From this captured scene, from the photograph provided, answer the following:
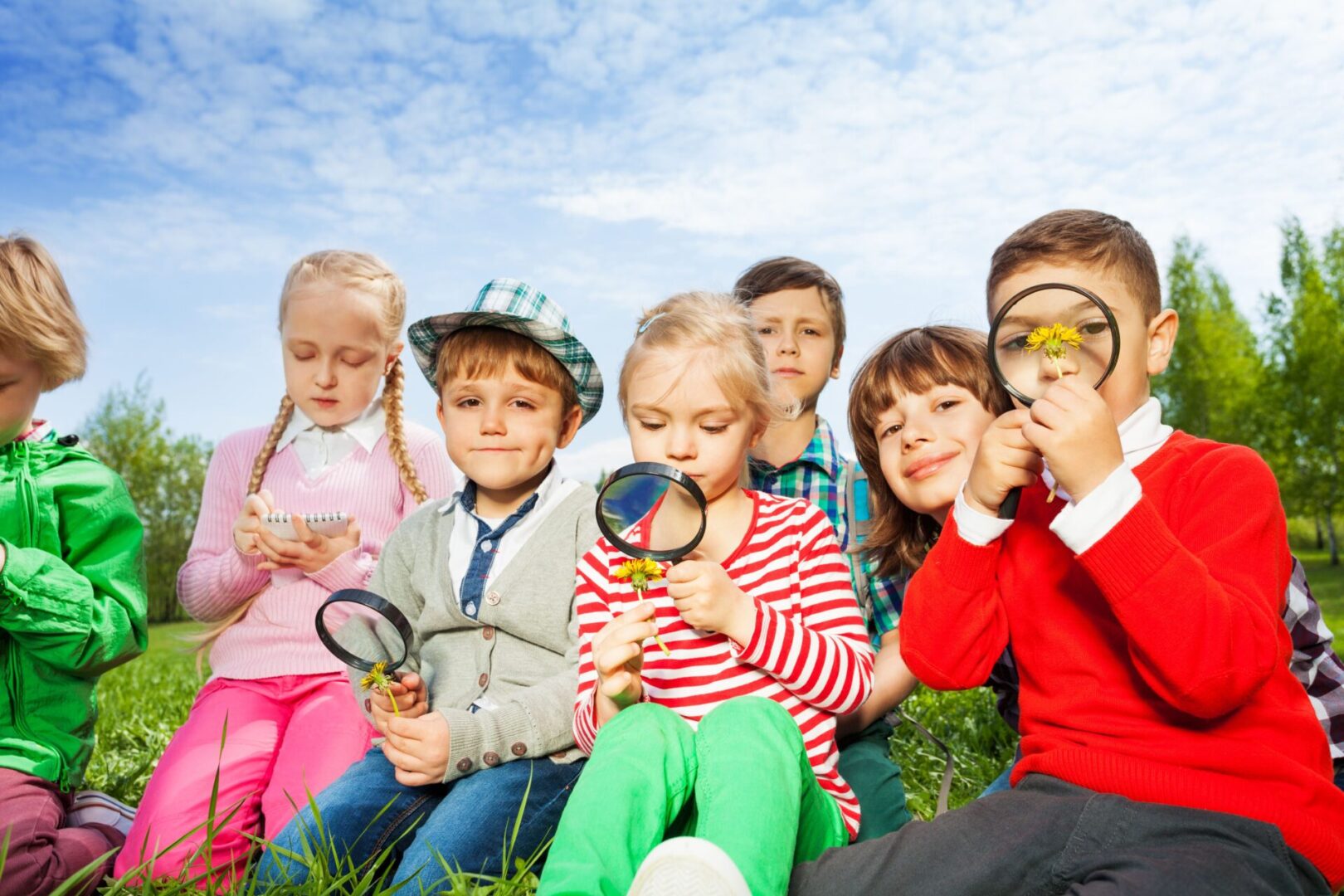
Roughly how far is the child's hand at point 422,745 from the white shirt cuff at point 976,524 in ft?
5.53

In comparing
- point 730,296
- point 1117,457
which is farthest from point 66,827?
point 1117,457

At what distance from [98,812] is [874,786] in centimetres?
282

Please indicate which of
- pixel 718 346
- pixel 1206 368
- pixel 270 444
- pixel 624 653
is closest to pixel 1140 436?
pixel 718 346

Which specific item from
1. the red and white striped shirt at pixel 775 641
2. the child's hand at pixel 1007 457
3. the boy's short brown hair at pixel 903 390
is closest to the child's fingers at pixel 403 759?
the red and white striped shirt at pixel 775 641

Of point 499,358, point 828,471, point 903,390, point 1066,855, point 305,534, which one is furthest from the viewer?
point 828,471

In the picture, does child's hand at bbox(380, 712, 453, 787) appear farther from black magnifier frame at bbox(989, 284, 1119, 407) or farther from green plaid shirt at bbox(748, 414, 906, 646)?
black magnifier frame at bbox(989, 284, 1119, 407)

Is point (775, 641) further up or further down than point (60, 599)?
further down

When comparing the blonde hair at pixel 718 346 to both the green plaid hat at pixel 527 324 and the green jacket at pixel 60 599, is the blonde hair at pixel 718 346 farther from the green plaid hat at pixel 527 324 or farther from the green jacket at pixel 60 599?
the green jacket at pixel 60 599

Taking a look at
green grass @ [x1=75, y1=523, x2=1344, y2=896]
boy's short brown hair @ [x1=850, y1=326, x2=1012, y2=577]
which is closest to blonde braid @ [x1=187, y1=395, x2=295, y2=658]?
green grass @ [x1=75, y1=523, x2=1344, y2=896]

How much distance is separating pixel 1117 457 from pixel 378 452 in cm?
313

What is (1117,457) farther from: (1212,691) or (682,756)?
(682,756)

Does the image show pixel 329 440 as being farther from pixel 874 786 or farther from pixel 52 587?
pixel 874 786

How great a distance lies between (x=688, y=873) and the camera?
2023 millimetres

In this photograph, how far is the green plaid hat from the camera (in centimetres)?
354
